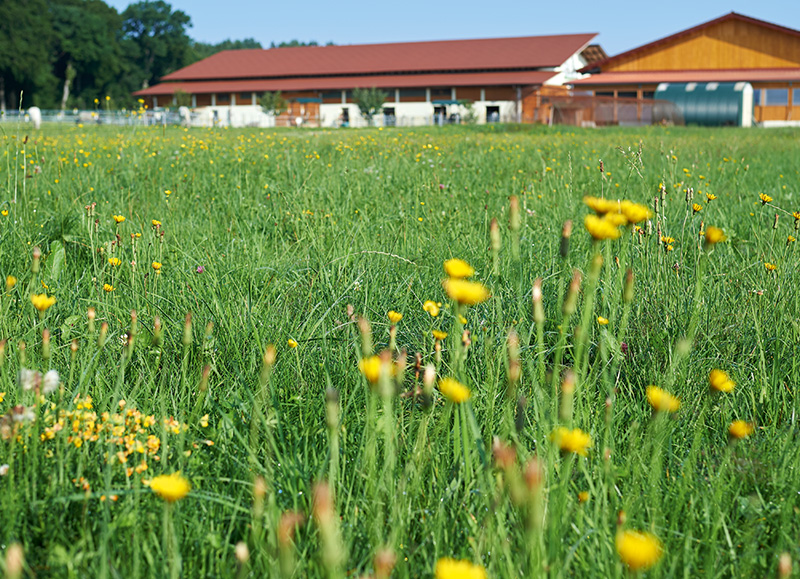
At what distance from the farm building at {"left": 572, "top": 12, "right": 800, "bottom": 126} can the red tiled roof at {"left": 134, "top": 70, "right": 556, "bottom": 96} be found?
470cm

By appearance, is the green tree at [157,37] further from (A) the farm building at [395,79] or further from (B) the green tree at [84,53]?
(A) the farm building at [395,79]

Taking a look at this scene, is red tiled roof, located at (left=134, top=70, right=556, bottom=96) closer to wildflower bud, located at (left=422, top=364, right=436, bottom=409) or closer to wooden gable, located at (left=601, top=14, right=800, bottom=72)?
wooden gable, located at (left=601, top=14, right=800, bottom=72)

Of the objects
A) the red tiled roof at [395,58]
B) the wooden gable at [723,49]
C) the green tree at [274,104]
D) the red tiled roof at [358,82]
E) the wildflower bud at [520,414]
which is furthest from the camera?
the red tiled roof at [395,58]

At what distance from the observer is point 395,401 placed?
157cm

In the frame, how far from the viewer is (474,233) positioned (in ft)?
10.6

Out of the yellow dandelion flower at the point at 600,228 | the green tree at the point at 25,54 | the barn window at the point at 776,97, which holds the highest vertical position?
the green tree at the point at 25,54

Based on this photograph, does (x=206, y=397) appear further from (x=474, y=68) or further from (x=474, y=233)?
(x=474, y=68)

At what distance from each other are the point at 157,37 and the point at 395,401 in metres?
93.2

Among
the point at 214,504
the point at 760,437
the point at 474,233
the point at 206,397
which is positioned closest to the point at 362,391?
the point at 206,397

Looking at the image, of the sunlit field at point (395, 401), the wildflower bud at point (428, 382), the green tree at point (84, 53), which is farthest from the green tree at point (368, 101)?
the green tree at point (84, 53)

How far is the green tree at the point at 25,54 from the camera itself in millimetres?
62250

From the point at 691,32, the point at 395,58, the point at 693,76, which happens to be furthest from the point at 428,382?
Answer: the point at 395,58

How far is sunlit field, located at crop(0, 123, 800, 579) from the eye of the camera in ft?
3.52

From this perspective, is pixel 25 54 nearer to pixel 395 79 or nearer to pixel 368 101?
pixel 395 79
